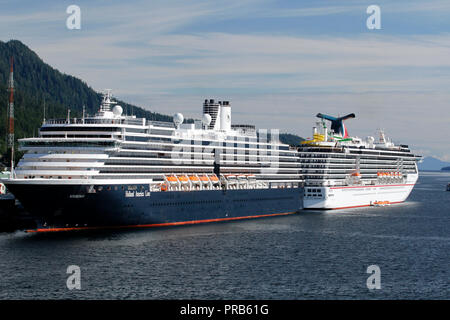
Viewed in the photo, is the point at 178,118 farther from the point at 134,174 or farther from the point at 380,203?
the point at 380,203

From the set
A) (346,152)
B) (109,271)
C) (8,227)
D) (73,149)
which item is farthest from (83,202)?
(346,152)

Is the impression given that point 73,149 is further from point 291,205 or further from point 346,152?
point 346,152

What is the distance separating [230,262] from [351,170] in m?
65.0

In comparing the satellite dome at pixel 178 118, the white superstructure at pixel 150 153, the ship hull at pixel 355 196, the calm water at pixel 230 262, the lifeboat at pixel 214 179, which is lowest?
the calm water at pixel 230 262

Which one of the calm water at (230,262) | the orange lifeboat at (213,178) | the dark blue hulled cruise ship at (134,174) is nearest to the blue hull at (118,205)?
the dark blue hulled cruise ship at (134,174)

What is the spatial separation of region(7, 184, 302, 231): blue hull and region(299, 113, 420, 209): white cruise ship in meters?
24.3

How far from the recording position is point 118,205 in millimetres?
67750

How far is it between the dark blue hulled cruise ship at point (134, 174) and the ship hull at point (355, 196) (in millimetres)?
13551

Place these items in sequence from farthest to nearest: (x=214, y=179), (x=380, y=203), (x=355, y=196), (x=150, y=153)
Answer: (x=380, y=203)
(x=355, y=196)
(x=214, y=179)
(x=150, y=153)

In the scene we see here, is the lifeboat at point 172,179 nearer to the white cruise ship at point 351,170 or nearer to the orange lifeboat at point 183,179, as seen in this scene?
the orange lifeboat at point 183,179

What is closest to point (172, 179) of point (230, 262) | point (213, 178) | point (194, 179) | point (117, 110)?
point (194, 179)

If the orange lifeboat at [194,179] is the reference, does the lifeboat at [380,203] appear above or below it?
below

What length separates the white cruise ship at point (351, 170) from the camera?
106 m
